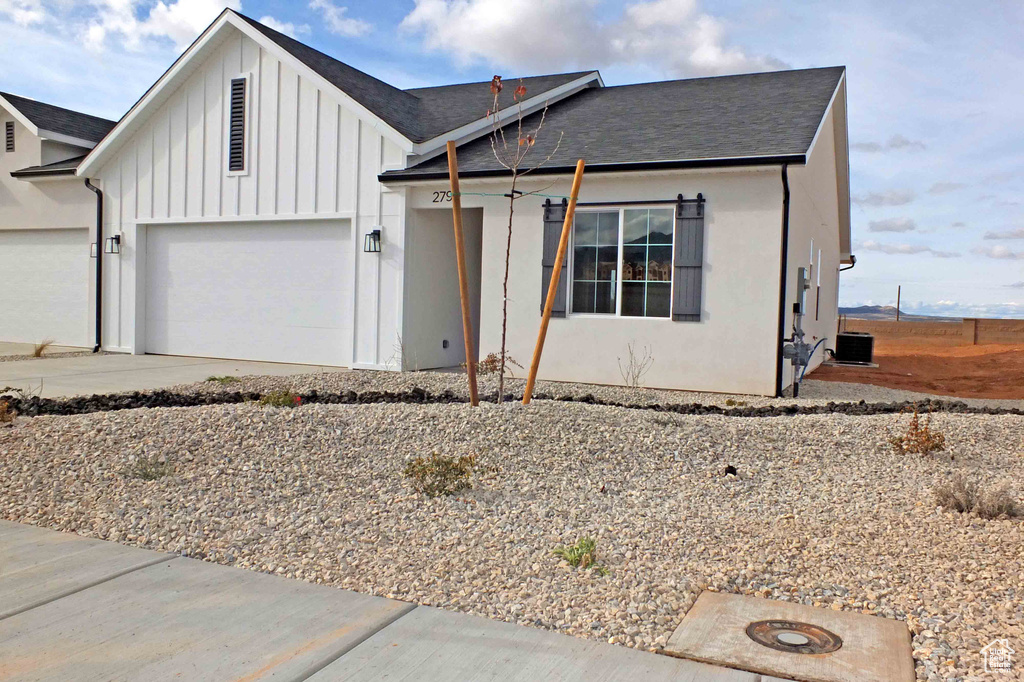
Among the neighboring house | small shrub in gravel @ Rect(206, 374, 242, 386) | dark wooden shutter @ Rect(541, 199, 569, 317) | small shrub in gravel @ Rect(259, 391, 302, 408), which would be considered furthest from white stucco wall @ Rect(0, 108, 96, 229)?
small shrub in gravel @ Rect(259, 391, 302, 408)

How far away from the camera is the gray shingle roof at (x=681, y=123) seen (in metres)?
9.20

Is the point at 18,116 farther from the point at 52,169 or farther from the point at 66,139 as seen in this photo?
the point at 52,169

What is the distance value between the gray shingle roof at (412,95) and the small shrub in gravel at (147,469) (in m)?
7.00

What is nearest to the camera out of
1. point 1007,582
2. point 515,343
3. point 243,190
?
point 1007,582

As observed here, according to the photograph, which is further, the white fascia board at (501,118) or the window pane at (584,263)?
the white fascia board at (501,118)

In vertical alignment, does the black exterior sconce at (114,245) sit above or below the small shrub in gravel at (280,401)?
above

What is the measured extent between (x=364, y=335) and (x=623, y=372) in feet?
12.7

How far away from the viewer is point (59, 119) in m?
15.3

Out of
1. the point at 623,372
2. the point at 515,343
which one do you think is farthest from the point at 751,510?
the point at 515,343

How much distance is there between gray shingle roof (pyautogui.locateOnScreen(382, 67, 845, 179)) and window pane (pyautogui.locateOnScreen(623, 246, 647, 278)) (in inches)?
41.5

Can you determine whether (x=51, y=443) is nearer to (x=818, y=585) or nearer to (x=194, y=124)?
(x=818, y=585)

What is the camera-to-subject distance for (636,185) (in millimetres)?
9414

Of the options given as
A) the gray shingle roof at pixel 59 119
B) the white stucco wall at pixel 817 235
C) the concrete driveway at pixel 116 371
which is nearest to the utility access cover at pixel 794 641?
the concrete driveway at pixel 116 371

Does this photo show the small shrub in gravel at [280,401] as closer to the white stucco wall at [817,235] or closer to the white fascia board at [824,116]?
the white fascia board at [824,116]
